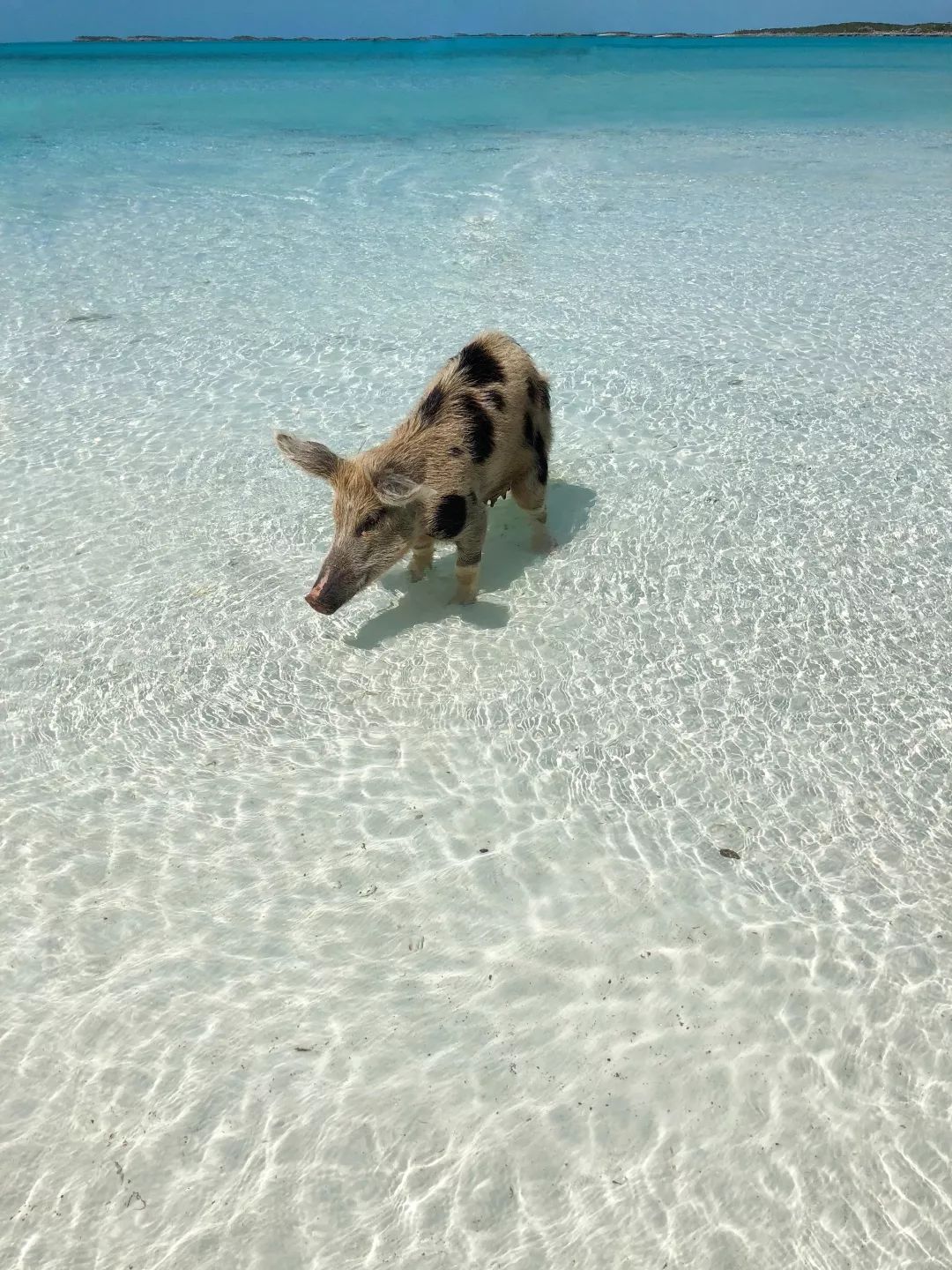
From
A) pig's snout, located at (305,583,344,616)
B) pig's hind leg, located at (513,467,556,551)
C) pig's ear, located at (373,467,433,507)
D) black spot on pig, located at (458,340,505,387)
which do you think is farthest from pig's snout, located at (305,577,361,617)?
pig's hind leg, located at (513,467,556,551)

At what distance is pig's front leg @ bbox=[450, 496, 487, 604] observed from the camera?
499cm

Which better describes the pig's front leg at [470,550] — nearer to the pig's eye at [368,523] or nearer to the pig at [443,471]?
the pig at [443,471]

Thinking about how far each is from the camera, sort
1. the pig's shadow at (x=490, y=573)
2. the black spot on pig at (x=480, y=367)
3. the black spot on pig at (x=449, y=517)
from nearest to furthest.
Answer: the black spot on pig at (x=449, y=517)
the black spot on pig at (x=480, y=367)
the pig's shadow at (x=490, y=573)

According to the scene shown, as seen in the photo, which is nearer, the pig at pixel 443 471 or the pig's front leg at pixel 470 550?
the pig at pixel 443 471

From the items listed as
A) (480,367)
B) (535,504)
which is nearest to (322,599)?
(480,367)

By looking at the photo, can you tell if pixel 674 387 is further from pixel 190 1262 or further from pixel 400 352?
pixel 190 1262

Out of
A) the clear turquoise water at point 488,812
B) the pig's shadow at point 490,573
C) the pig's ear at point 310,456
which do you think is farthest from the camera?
the pig's shadow at point 490,573

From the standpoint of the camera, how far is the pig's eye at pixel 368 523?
4566mm

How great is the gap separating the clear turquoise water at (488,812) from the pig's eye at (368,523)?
743 mm

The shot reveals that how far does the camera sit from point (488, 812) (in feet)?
13.3

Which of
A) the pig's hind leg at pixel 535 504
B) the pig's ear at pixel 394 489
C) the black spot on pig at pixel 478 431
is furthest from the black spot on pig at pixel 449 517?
the pig's hind leg at pixel 535 504

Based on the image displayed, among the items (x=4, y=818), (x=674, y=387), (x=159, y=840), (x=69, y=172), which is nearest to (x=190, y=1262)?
(x=159, y=840)

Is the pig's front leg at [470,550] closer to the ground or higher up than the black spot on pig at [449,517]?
closer to the ground

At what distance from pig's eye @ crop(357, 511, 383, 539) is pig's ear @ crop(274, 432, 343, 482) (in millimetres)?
294
